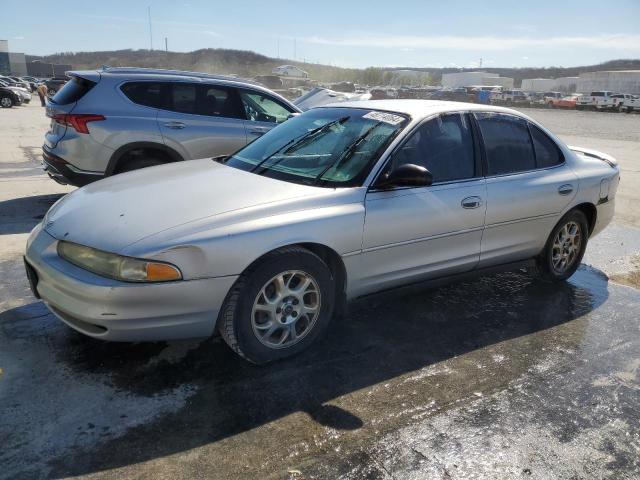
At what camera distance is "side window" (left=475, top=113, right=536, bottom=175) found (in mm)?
4238

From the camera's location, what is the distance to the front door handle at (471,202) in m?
3.95

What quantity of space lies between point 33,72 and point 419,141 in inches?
4402

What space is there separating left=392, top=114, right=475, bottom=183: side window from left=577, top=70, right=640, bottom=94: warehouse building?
82930 mm

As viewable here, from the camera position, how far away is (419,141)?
3.85 meters

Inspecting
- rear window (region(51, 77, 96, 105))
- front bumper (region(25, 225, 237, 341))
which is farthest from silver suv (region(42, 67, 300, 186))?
front bumper (region(25, 225, 237, 341))

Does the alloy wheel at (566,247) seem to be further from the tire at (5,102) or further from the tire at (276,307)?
the tire at (5,102)

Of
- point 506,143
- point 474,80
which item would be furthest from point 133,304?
point 474,80

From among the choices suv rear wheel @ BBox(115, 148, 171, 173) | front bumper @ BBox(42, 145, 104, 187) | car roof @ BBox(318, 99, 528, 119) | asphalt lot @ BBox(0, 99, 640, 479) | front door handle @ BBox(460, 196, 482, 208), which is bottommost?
asphalt lot @ BBox(0, 99, 640, 479)

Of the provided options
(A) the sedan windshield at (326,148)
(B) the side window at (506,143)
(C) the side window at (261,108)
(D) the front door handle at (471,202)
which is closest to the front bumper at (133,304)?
(A) the sedan windshield at (326,148)

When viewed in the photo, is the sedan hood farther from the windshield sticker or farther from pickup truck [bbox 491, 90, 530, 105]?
pickup truck [bbox 491, 90, 530, 105]

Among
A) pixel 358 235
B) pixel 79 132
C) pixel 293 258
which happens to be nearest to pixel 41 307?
pixel 293 258

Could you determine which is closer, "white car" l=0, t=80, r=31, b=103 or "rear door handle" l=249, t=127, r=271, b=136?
"rear door handle" l=249, t=127, r=271, b=136

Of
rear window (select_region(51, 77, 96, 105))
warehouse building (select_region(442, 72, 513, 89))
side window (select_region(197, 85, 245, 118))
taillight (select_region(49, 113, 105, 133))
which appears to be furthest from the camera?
warehouse building (select_region(442, 72, 513, 89))

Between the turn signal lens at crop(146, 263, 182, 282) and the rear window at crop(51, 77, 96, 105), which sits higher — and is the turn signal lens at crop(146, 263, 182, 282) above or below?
below
